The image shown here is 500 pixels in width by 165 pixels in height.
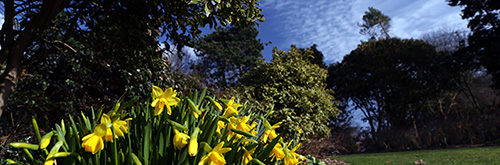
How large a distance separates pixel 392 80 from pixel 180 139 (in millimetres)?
19240

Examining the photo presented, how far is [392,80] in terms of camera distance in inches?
720

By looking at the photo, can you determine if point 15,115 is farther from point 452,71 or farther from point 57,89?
point 452,71

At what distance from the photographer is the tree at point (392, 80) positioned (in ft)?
58.7

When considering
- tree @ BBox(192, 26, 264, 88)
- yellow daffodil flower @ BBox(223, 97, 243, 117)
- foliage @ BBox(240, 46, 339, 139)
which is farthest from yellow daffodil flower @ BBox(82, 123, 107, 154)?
tree @ BBox(192, 26, 264, 88)

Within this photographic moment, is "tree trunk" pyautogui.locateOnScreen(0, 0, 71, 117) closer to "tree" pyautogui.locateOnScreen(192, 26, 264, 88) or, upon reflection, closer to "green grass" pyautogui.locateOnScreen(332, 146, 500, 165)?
"green grass" pyautogui.locateOnScreen(332, 146, 500, 165)

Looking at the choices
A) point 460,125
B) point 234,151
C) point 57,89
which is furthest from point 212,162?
point 460,125

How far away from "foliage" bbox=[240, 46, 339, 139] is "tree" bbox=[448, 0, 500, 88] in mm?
11862

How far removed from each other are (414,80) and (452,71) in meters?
2.04

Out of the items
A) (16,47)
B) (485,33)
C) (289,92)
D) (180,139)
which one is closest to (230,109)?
(180,139)

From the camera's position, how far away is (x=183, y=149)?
4.17 ft

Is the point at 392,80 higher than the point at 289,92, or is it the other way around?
the point at 392,80

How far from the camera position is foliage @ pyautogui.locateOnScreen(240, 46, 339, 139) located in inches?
259

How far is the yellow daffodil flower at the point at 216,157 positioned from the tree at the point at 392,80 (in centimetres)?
1773

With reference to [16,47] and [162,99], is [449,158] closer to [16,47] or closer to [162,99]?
[162,99]
